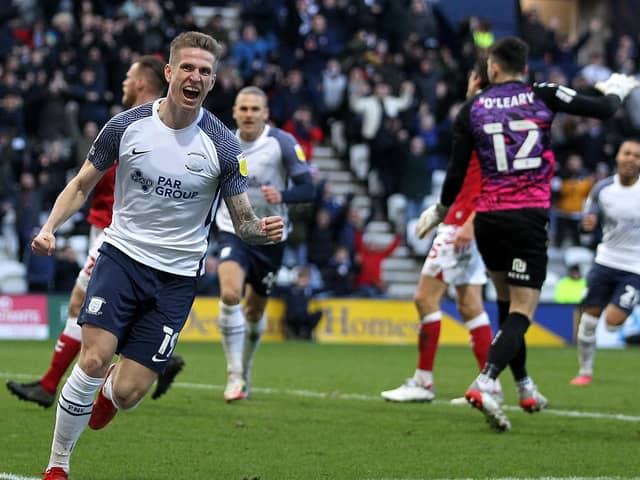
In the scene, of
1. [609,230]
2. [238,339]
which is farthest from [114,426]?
[609,230]

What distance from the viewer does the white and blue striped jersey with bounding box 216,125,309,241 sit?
410 inches

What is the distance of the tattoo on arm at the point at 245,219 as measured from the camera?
6.52m

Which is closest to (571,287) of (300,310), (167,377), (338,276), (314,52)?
(338,276)

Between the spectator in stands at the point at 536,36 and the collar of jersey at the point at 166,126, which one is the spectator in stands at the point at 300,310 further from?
the collar of jersey at the point at 166,126

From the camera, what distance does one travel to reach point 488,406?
26.8 feet

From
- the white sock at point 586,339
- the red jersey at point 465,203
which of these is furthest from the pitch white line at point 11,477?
the white sock at point 586,339

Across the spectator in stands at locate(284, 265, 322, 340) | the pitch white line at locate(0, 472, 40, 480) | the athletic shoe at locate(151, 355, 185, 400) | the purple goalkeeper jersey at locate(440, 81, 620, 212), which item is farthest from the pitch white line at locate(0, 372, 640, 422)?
the spectator in stands at locate(284, 265, 322, 340)

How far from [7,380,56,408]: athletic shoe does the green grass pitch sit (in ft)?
0.30

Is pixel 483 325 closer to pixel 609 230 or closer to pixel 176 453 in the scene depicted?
pixel 609 230

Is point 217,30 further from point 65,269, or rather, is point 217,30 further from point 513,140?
point 513,140

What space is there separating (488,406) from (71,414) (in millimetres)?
3072

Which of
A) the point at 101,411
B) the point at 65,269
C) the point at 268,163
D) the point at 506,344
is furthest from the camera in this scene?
the point at 65,269

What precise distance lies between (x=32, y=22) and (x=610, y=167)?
11.6 metres

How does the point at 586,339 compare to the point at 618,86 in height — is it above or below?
below
